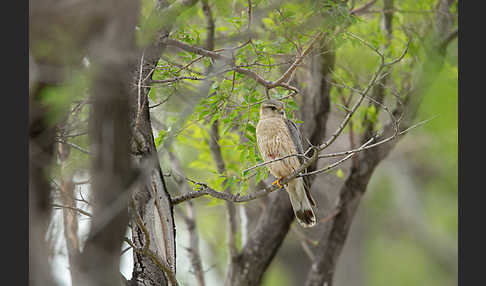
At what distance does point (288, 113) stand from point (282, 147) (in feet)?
1.05

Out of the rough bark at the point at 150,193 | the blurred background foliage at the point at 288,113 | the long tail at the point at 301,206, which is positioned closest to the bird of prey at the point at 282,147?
the long tail at the point at 301,206

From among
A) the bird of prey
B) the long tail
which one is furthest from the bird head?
the long tail

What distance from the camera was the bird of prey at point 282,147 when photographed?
4926 mm

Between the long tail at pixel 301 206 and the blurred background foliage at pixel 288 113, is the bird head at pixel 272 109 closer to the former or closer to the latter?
the blurred background foliage at pixel 288 113

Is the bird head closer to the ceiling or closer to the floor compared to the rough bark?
closer to the ceiling

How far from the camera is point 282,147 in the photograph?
4.99 meters

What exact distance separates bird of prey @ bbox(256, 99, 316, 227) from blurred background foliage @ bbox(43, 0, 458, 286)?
0.40 feet

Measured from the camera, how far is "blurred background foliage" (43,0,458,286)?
3.35m

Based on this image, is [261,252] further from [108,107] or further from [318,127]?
[108,107]

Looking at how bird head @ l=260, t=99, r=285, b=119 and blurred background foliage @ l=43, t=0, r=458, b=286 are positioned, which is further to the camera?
bird head @ l=260, t=99, r=285, b=119

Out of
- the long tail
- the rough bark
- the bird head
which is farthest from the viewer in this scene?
the long tail

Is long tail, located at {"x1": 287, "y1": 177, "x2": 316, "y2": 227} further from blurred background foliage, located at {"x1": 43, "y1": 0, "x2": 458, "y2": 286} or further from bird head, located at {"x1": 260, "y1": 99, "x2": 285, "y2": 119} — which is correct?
bird head, located at {"x1": 260, "y1": 99, "x2": 285, "y2": 119}

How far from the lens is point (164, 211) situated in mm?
3738

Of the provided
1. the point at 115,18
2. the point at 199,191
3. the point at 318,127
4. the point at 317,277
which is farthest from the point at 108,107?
the point at 317,277
